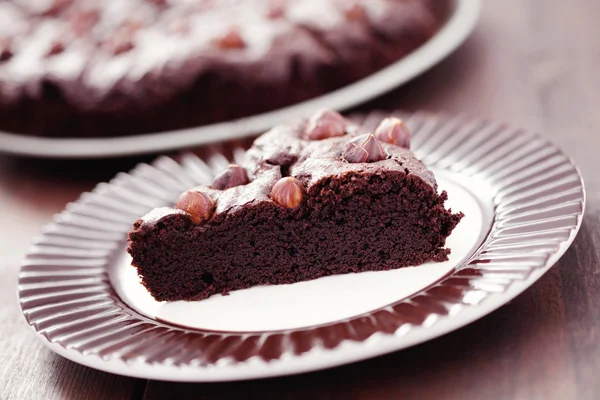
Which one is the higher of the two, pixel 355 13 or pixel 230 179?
pixel 355 13

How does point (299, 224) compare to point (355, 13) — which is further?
point (355, 13)

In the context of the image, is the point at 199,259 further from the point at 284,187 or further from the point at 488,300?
the point at 488,300

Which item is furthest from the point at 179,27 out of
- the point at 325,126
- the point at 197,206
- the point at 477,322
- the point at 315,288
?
the point at 477,322

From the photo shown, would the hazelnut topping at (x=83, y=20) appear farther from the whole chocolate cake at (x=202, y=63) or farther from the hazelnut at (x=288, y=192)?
the hazelnut at (x=288, y=192)

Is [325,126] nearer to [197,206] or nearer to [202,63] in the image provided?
[197,206]

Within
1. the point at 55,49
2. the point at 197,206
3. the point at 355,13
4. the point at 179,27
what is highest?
the point at 355,13

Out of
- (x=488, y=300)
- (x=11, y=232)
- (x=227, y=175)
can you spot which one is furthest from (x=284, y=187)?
(x=11, y=232)
